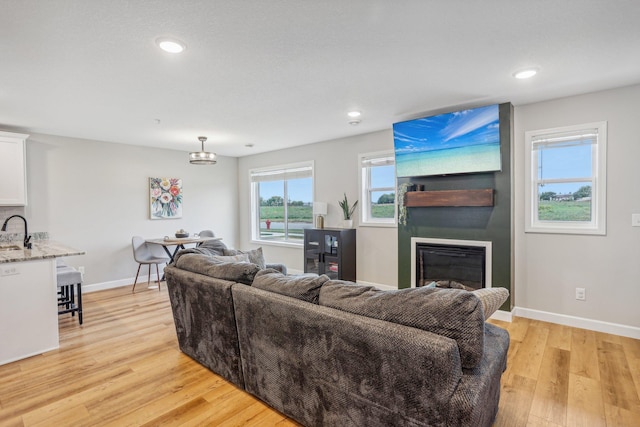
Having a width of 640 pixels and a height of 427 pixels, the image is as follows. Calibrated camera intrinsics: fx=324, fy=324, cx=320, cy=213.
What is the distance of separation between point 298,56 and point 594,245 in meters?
3.43

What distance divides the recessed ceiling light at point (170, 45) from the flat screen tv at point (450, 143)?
8.83ft

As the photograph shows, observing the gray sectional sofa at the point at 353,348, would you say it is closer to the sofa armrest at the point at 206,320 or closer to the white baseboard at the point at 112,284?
the sofa armrest at the point at 206,320

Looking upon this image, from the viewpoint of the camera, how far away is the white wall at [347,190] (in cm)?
478

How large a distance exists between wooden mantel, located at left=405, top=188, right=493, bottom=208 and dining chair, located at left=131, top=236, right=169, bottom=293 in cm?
402

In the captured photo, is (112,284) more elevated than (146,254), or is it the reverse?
(146,254)

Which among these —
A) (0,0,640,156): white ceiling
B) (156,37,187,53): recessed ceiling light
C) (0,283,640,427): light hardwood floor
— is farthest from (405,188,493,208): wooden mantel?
(156,37,187,53): recessed ceiling light

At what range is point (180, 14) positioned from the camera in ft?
6.12

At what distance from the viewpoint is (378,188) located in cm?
494

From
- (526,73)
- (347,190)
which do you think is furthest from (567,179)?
(347,190)

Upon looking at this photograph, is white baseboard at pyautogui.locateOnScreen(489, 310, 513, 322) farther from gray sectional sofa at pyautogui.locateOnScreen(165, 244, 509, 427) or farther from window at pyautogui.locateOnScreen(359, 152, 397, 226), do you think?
gray sectional sofa at pyautogui.locateOnScreen(165, 244, 509, 427)

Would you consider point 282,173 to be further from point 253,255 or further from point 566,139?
point 566,139

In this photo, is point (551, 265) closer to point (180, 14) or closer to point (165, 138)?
point (180, 14)

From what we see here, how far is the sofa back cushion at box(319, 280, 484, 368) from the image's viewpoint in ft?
4.44

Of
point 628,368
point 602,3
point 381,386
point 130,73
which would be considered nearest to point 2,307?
point 130,73
